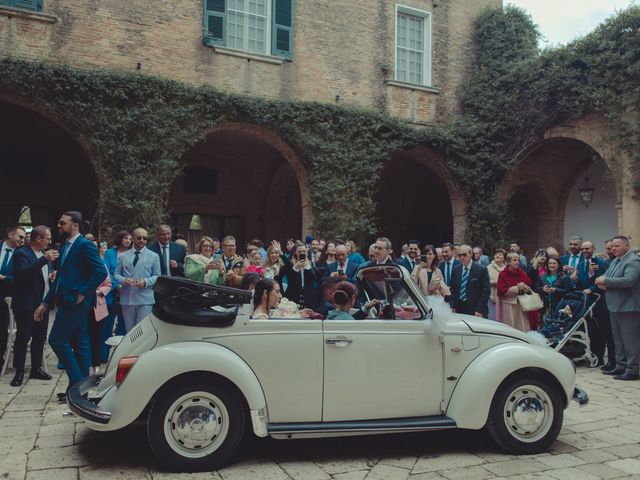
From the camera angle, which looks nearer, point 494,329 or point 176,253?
point 494,329

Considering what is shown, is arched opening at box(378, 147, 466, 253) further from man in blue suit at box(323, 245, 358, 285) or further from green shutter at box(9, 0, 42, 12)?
Answer: green shutter at box(9, 0, 42, 12)

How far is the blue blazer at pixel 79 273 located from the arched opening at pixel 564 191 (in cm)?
1278

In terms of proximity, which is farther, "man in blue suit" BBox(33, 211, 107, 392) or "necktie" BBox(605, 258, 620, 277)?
"necktie" BBox(605, 258, 620, 277)

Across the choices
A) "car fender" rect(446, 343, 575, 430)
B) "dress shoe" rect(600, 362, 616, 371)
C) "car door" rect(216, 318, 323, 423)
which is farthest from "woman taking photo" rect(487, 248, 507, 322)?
"car door" rect(216, 318, 323, 423)

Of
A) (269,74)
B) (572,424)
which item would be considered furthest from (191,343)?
(269,74)

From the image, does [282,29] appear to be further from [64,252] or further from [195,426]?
[195,426]

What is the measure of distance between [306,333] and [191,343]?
82 centimetres

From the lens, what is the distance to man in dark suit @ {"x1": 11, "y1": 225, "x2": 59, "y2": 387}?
6512 mm

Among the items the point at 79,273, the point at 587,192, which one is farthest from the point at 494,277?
the point at 587,192

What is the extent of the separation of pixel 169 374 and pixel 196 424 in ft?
1.31

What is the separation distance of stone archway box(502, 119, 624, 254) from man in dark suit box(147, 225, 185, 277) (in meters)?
10.9

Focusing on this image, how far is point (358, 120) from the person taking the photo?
13859mm

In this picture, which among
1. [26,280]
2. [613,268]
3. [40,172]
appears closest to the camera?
[26,280]

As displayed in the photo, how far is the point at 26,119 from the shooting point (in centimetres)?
1513
